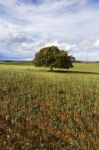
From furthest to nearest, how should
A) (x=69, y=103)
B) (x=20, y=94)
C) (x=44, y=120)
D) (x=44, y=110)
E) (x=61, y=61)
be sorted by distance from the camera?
(x=61, y=61), (x=20, y=94), (x=69, y=103), (x=44, y=110), (x=44, y=120)

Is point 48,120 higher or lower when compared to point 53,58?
lower

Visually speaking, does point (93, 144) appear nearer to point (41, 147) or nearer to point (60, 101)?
point (41, 147)

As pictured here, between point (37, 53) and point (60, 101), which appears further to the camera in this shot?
point (37, 53)

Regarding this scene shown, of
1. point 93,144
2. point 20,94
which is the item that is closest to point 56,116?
point 93,144

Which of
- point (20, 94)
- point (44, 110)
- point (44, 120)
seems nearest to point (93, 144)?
point (44, 120)

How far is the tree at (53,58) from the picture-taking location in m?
64.8

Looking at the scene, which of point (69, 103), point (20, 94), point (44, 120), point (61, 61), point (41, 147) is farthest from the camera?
point (61, 61)

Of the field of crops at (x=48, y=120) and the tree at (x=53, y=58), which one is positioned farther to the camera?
the tree at (x=53, y=58)

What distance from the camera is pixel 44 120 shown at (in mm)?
12523

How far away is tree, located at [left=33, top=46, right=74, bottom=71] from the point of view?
64750 mm

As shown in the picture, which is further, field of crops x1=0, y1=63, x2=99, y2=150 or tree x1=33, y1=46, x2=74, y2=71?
tree x1=33, y1=46, x2=74, y2=71

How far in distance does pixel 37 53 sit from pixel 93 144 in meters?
58.3

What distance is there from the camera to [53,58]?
6544 cm

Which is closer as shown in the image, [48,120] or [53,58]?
[48,120]
